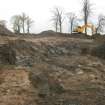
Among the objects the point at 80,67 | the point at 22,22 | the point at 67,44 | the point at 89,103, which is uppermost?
the point at 22,22

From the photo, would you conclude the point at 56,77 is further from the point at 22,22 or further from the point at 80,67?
the point at 22,22

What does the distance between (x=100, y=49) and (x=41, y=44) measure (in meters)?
5.98

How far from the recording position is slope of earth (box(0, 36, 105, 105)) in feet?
58.9

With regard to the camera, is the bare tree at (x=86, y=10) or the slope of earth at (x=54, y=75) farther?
the bare tree at (x=86, y=10)

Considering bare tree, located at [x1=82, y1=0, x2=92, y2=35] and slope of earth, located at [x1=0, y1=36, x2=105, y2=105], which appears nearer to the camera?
slope of earth, located at [x1=0, y1=36, x2=105, y2=105]

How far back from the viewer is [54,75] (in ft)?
70.1

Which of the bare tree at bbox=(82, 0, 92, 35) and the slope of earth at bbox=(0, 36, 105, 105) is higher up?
the bare tree at bbox=(82, 0, 92, 35)

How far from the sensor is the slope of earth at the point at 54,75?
17938mm

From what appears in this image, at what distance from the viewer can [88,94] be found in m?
18.8

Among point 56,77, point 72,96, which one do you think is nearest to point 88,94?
point 72,96

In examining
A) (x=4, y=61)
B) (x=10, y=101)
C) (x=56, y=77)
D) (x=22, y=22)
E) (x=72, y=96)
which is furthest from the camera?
(x=22, y=22)

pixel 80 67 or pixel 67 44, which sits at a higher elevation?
pixel 67 44

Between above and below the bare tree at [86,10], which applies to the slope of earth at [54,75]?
below

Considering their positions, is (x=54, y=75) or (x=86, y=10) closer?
(x=54, y=75)
